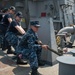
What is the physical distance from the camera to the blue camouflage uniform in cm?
392

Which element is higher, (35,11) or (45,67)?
(35,11)

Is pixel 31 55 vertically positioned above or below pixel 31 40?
below

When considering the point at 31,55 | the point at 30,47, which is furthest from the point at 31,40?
the point at 31,55

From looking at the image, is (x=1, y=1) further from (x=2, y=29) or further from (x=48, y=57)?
(x=48, y=57)

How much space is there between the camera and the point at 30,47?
13.0ft

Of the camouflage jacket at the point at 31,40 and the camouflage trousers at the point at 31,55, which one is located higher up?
the camouflage jacket at the point at 31,40

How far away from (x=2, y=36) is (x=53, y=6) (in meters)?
5.43

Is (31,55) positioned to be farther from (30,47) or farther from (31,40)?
(31,40)

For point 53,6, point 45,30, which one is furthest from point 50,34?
point 53,6

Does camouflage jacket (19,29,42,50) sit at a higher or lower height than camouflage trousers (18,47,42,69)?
higher

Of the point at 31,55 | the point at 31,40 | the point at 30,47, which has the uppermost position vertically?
the point at 31,40

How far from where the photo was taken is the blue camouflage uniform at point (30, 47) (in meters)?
3.92

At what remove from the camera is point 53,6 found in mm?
10891

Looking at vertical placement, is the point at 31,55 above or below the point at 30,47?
below
